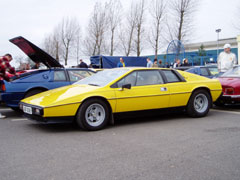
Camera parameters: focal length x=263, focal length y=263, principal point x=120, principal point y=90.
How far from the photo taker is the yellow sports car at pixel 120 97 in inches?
197

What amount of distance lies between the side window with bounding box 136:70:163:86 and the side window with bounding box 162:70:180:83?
0.68ft

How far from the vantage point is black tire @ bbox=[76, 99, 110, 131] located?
5.06 metres

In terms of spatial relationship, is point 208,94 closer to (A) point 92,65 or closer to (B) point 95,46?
(A) point 92,65

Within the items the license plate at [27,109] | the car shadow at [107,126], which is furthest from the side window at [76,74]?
the license plate at [27,109]

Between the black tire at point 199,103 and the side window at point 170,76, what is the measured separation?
57cm

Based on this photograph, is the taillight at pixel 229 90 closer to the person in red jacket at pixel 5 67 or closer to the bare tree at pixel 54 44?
the person in red jacket at pixel 5 67

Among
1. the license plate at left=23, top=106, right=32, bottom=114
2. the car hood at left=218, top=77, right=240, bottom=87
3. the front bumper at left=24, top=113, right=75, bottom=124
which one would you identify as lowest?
the front bumper at left=24, top=113, right=75, bottom=124

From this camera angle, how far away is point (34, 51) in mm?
7066

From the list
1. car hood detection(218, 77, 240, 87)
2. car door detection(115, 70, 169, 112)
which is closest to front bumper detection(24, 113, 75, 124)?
car door detection(115, 70, 169, 112)

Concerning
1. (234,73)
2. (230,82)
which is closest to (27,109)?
(230,82)

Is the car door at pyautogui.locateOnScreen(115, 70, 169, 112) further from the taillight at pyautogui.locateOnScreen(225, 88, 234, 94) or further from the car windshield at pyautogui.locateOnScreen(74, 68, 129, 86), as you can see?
the taillight at pyautogui.locateOnScreen(225, 88, 234, 94)

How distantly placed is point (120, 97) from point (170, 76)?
5.19 feet

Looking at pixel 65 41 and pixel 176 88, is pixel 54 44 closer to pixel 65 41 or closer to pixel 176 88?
pixel 65 41

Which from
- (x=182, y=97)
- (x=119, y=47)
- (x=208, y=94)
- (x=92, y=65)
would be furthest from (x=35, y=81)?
(x=119, y=47)
